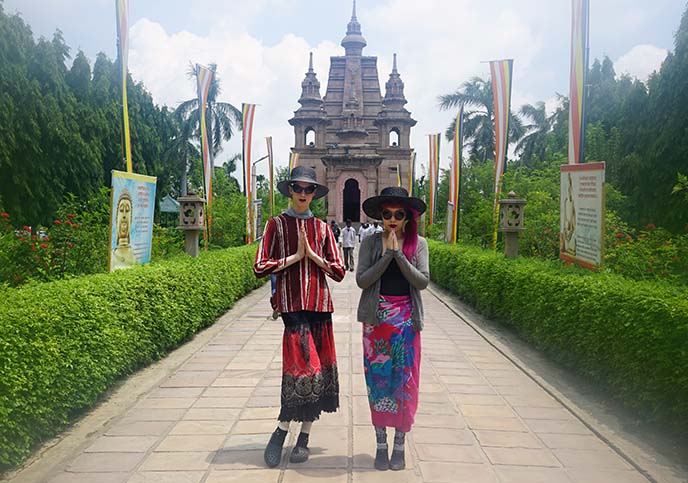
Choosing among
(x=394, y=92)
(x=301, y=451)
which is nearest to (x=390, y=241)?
(x=301, y=451)

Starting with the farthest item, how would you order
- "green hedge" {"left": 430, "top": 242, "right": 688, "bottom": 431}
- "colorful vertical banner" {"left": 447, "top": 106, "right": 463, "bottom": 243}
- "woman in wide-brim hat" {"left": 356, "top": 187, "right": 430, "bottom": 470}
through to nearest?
"colorful vertical banner" {"left": 447, "top": 106, "right": 463, "bottom": 243} < "green hedge" {"left": 430, "top": 242, "right": 688, "bottom": 431} < "woman in wide-brim hat" {"left": 356, "top": 187, "right": 430, "bottom": 470}

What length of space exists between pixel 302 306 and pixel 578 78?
605 cm

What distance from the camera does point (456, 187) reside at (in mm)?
16891

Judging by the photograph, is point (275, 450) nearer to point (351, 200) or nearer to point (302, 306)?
point (302, 306)

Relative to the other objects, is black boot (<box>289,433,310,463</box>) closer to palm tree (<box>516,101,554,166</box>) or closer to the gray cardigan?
the gray cardigan

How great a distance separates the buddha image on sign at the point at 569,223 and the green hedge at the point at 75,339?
5.23 meters

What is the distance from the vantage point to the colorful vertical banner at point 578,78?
8.21m

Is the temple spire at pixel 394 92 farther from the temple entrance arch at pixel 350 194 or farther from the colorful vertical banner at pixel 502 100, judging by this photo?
the colorful vertical banner at pixel 502 100

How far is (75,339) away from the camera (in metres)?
4.93

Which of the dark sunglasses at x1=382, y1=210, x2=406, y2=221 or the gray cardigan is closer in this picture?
the gray cardigan

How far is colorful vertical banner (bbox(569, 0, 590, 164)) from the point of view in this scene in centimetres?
821

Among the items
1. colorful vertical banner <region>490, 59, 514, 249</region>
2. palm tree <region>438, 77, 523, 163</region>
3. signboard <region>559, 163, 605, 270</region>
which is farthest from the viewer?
palm tree <region>438, 77, 523, 163</region>

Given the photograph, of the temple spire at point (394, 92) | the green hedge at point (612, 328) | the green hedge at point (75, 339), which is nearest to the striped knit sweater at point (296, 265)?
the green hedge at point (75, 339)

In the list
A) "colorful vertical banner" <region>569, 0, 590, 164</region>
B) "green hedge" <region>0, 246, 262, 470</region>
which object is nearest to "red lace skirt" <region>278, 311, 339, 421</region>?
"green hedge" <region>0, 246, 262, 470</region>
